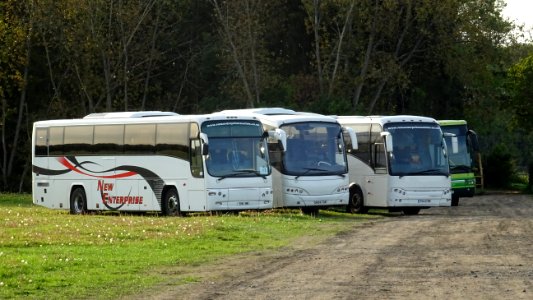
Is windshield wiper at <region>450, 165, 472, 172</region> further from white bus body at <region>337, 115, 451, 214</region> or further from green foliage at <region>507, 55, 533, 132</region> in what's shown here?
green foliage at <region>507, 55, 533, 132</region>

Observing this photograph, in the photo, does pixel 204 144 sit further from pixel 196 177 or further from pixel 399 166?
pixel 399 166

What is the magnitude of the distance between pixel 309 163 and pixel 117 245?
573 inches

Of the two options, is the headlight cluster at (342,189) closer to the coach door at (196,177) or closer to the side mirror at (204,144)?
the coach door at (196,177)

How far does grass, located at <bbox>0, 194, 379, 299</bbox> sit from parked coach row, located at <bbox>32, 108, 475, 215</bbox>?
1097 millimetres

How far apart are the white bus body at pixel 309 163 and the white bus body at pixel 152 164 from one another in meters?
1.38

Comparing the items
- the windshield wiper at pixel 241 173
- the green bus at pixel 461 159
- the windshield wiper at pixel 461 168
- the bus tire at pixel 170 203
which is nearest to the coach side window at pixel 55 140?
the bus tire at pixel 170 203

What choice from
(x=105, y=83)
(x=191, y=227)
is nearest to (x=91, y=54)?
(x=105, y=83)

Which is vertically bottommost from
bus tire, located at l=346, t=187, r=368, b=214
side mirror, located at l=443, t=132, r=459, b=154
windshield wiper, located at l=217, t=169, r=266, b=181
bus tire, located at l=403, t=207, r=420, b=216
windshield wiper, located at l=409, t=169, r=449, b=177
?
bus tire, located at l=403, t=207, r=420, b=216

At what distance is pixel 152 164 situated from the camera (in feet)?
126

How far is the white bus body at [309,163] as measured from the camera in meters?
38.1

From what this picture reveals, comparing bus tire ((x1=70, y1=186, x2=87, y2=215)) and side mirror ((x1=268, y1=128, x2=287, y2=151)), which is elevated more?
side mirror ((x1=268, y1=128, x2=287, y2=151))

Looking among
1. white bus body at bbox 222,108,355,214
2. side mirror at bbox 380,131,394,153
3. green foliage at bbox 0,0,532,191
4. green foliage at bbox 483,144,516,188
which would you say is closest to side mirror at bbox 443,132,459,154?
green foliage at bbox 0,0,532,191

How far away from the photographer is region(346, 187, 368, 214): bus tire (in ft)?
138

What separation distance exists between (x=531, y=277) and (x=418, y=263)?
298 centimetres
